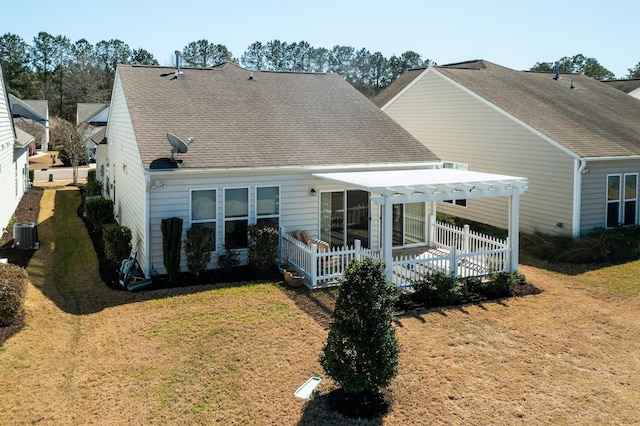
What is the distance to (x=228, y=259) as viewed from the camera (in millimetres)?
13875

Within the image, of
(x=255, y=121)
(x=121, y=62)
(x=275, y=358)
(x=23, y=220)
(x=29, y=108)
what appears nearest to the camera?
(x=275, y=358)

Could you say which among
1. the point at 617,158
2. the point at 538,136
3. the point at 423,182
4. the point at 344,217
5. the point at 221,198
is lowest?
the point at 344,217

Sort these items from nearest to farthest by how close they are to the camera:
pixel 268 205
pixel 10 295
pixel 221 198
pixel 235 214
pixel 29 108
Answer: pixel 10 295 → pixel 221 198 → pixel 235 214 → pixel 268 205 → pixel 29 108

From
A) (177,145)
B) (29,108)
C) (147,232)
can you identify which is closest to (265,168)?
(177,145)

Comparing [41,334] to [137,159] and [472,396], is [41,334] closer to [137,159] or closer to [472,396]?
[137,159]

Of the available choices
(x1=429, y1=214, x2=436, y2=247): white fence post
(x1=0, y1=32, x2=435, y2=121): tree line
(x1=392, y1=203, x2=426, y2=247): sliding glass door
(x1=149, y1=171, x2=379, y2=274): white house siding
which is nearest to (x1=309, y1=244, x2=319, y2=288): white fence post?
(x1=149, y1=171, x2=379, y2=274): white house siding

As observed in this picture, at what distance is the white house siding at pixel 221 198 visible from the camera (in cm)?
1346

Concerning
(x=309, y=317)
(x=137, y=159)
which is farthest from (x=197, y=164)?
(x=309, y=317)

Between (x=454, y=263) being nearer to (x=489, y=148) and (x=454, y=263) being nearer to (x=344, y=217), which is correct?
(x=344, y=217)

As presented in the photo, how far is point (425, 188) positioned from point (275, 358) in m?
5.86

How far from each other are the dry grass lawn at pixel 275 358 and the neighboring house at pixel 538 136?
17.6 ft

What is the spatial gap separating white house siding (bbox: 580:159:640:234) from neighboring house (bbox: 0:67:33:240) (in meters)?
18.7

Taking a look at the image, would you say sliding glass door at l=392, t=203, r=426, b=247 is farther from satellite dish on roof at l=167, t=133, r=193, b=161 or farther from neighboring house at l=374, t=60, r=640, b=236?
satellite dish on roof at l=167, t=133, r=193, b=161

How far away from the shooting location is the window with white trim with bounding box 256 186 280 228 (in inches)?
572
